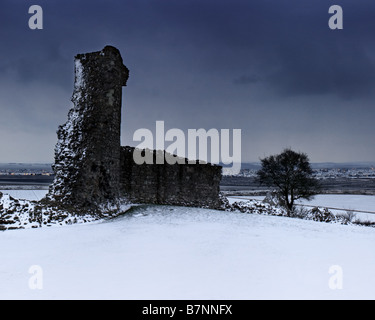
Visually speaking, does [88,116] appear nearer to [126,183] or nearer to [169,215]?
[126,183]

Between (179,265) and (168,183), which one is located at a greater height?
(168,183)

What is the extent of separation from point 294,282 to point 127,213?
28.2 ft

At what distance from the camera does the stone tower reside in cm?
1108

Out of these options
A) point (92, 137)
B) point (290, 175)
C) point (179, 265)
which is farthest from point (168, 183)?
point (290, 175)

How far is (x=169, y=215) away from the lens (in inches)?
452

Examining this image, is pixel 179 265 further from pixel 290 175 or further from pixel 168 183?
pixel 290 175

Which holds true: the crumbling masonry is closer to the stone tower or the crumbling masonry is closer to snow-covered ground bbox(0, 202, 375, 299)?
the stone tower

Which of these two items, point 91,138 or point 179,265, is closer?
point 179,265

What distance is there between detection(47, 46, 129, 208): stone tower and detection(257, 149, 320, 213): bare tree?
18.3 metres

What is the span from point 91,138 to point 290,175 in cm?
2000

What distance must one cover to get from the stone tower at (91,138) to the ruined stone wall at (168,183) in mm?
1631

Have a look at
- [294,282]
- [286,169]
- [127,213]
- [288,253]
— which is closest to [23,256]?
[294,282]

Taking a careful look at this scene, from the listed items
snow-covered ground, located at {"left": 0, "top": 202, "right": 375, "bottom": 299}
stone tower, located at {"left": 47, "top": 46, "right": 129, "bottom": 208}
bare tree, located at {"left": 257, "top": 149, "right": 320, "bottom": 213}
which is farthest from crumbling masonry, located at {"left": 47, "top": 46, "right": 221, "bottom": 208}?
bare tree, located at {"left": 257, "top": 149, "right": 320, "bottom": 213}

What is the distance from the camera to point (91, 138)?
1152cm
